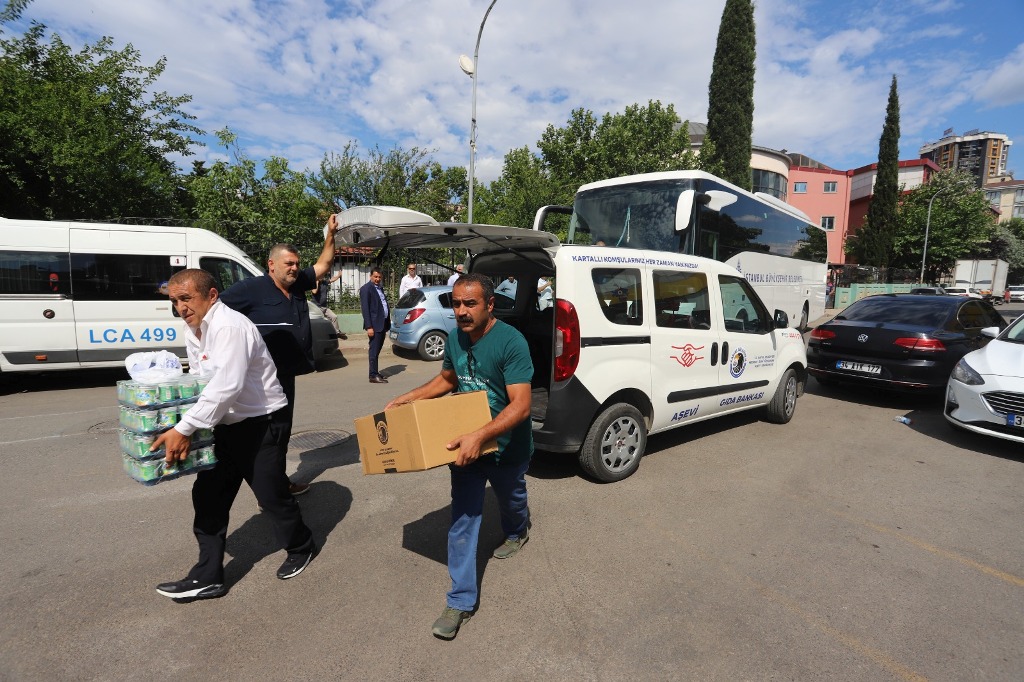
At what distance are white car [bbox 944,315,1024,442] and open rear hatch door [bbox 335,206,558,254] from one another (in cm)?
466

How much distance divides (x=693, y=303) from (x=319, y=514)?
3.61m

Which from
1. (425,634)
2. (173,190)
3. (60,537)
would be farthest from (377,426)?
(173,190)

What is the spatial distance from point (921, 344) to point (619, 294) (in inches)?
195

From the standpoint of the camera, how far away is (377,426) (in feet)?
8.38

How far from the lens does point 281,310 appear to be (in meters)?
3.37

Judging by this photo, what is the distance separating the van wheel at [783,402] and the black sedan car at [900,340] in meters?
1.62

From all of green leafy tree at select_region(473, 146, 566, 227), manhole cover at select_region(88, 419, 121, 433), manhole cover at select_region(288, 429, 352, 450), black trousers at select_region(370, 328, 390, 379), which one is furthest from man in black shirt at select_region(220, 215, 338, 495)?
green leafy tree at select_region(473, 146, 566, 227)

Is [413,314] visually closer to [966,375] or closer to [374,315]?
[374,315]

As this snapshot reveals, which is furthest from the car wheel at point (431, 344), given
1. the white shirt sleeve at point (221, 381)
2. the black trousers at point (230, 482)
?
the white shirt sleeve at point (221, 381)

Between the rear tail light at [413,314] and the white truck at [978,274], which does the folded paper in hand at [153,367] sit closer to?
the rear tail light at [413,314]

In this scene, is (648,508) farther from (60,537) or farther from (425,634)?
(60,537)

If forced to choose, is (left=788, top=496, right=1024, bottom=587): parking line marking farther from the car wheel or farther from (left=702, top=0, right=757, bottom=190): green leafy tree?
(left=702, top=0, right=757, bottom=190): green leafy tree

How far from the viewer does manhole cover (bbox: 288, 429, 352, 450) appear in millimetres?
5234

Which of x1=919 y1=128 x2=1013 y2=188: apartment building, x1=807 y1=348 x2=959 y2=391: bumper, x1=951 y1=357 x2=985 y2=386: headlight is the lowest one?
x1=807 y1=348 x2=959 y2=391: bumper
